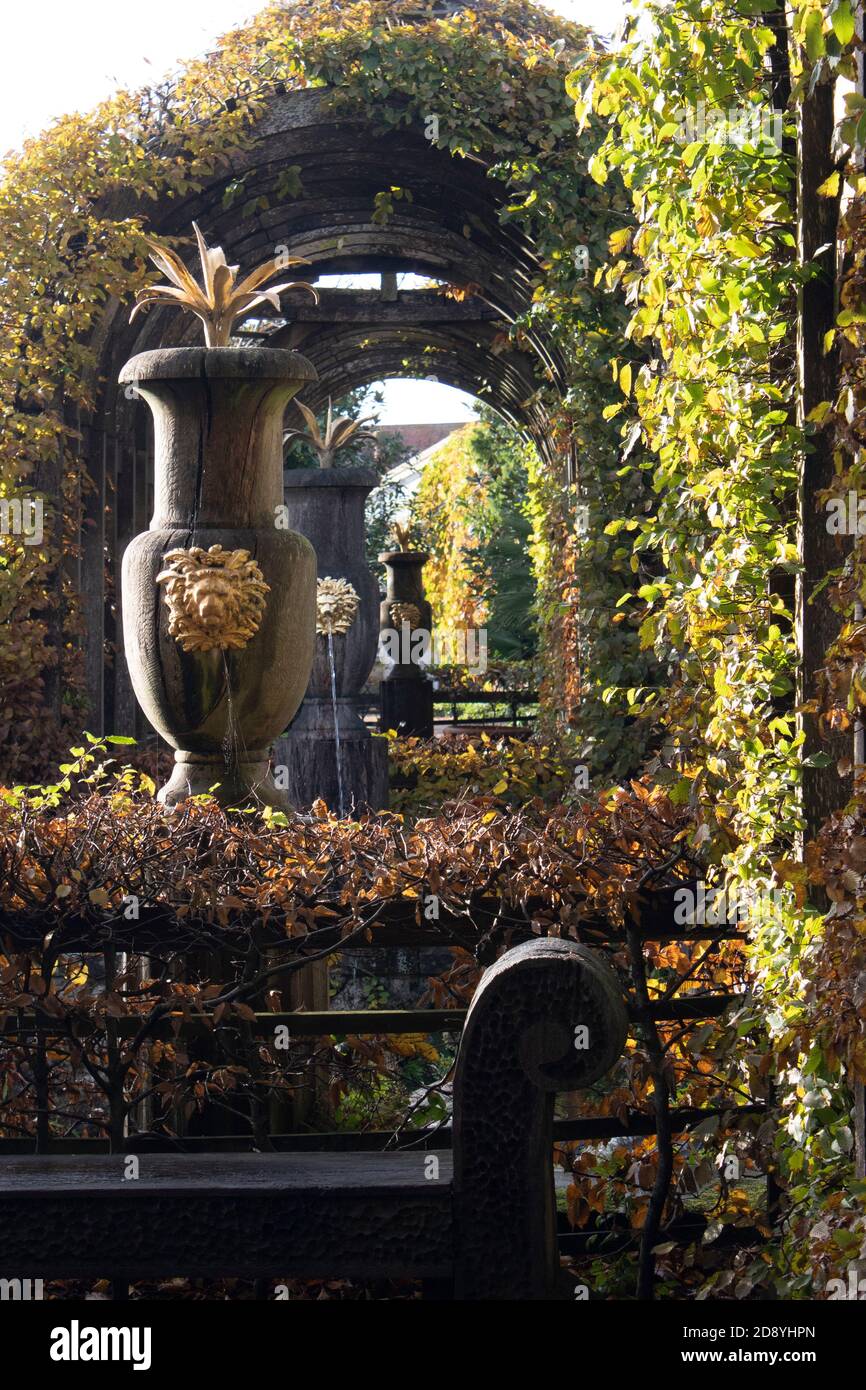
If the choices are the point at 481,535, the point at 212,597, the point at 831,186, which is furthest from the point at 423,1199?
the point at 481,535

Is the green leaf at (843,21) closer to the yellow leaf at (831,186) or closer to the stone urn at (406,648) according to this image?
the yellow leaf at (831,186)

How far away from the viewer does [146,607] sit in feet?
16.6

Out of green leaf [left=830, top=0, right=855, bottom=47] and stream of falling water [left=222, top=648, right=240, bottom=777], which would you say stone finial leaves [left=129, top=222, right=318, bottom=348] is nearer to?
stream of falling water [left=222, top=648, right=240, bottom=777]

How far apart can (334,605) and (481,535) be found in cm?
1731

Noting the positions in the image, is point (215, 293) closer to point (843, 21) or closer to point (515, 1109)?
point (843, 21)

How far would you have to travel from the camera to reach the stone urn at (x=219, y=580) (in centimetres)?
498

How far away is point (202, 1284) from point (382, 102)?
698 centimetres

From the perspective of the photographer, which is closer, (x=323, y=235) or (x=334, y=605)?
(x=334, y=605)

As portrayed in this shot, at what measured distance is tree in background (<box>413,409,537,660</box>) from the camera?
84.1ft

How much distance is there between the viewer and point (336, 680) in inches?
395

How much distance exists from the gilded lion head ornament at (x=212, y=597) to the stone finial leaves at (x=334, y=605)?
4804 millimetres

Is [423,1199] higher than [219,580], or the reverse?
[219,580]

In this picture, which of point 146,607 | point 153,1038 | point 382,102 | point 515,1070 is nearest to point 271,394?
point 146,607

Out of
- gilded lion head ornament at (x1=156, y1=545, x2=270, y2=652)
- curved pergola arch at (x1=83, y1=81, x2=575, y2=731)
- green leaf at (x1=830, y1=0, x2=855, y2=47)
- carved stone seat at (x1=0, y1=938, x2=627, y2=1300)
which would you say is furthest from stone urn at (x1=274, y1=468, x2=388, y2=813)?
green leaf at (x1=830, y1=0, x2=855, y2=47)
